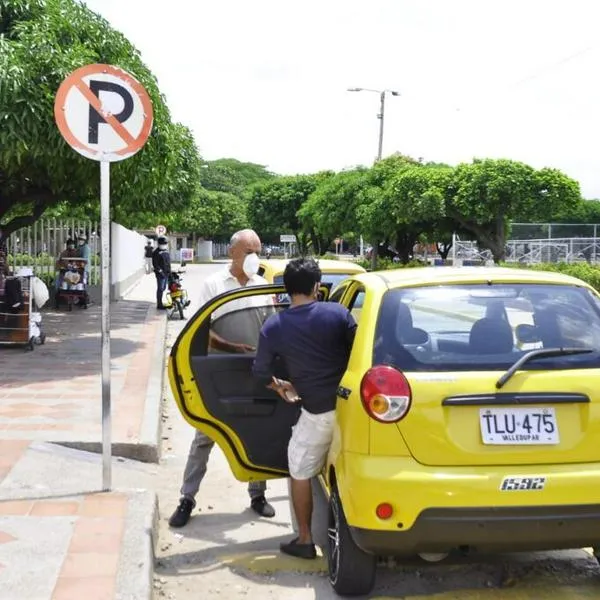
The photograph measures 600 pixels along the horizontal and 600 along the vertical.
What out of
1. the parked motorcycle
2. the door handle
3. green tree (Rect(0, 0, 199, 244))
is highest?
green tree (Rect(0, 0, 199, 244))

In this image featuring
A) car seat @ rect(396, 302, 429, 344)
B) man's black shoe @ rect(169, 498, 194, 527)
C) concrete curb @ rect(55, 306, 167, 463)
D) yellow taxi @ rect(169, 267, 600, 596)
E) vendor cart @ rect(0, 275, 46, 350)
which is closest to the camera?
yellow taxi @ rect(169, 267, 600, 596)

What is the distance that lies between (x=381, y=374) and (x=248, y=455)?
1436 millimetres

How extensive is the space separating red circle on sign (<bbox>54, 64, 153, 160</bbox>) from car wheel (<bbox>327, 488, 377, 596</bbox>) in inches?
100

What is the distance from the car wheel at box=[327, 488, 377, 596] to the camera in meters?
3.85

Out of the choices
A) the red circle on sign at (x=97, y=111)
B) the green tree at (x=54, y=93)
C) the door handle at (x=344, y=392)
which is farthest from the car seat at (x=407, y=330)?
the green tree at (x=54, y=93)

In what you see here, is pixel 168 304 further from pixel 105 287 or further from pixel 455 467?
pixel 455 467

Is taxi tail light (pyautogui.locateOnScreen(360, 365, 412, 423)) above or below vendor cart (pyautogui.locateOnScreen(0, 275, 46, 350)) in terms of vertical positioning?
above

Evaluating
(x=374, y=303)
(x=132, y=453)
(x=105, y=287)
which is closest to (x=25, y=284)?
(x=132, y=453)

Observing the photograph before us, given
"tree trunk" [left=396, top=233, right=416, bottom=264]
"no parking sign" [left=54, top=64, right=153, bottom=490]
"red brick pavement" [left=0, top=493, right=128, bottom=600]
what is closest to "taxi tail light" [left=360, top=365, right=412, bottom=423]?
"red brick pavement" [left=0, top=493, right=128, bottom=600]

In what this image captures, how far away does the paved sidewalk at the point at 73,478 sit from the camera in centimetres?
385

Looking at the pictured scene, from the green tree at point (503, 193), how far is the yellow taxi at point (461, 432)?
25869mm

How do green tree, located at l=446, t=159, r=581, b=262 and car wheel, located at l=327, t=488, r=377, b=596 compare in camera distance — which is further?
green tree, located at l=446, t=159, r=581, b=262

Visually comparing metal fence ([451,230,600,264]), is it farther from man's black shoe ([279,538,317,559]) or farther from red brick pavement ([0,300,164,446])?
man's black shoe ([279,538,317,559])

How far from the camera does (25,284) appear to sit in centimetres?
1161
